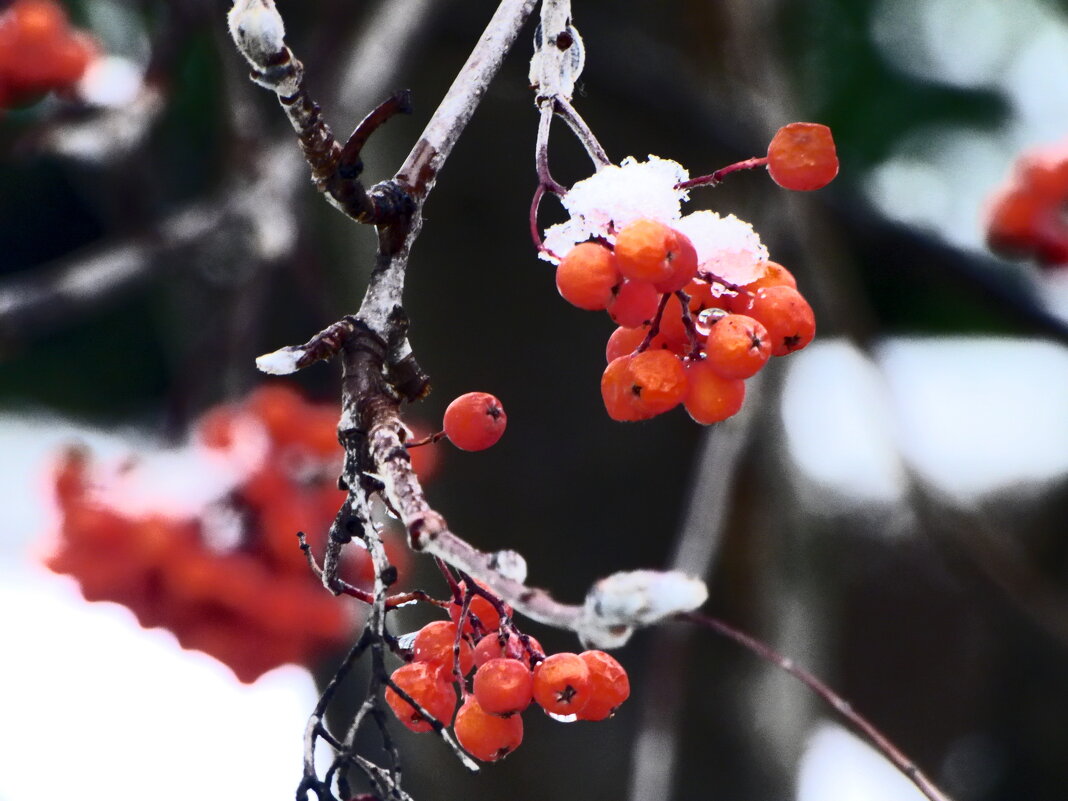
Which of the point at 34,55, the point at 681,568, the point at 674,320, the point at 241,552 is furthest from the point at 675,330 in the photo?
the point at 34,55

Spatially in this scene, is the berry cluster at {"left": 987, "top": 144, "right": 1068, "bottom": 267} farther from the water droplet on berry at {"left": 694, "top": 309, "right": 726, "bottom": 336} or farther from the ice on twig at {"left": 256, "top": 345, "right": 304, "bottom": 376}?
the ice on twig at {"left": 256, "top": 345, "right": 304, "bottom": 376}

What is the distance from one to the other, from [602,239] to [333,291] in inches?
72.1

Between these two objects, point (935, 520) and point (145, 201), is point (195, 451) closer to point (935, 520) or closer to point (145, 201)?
point (145, 201)

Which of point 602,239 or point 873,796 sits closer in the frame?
point 602,239

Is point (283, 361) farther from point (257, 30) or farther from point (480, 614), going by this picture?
point (480, 614)

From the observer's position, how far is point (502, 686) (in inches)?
24.0

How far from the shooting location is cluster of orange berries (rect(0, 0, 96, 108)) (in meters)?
1.75

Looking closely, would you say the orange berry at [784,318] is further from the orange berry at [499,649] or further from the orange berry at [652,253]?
the orange berry at [499,649]

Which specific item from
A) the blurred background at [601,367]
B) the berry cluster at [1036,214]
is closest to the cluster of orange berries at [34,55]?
the blurred background at [601,367]

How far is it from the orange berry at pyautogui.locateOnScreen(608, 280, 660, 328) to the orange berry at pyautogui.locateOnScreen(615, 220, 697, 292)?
0.09ft

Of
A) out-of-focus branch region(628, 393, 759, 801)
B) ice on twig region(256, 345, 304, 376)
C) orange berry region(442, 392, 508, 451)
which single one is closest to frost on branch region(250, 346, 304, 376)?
ice on twig region(256, 345, 304, 376)

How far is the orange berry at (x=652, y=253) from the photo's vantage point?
571mm

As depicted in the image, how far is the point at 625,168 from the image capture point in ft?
2.06

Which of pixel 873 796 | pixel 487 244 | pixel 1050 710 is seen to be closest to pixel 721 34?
pixel 487 244
